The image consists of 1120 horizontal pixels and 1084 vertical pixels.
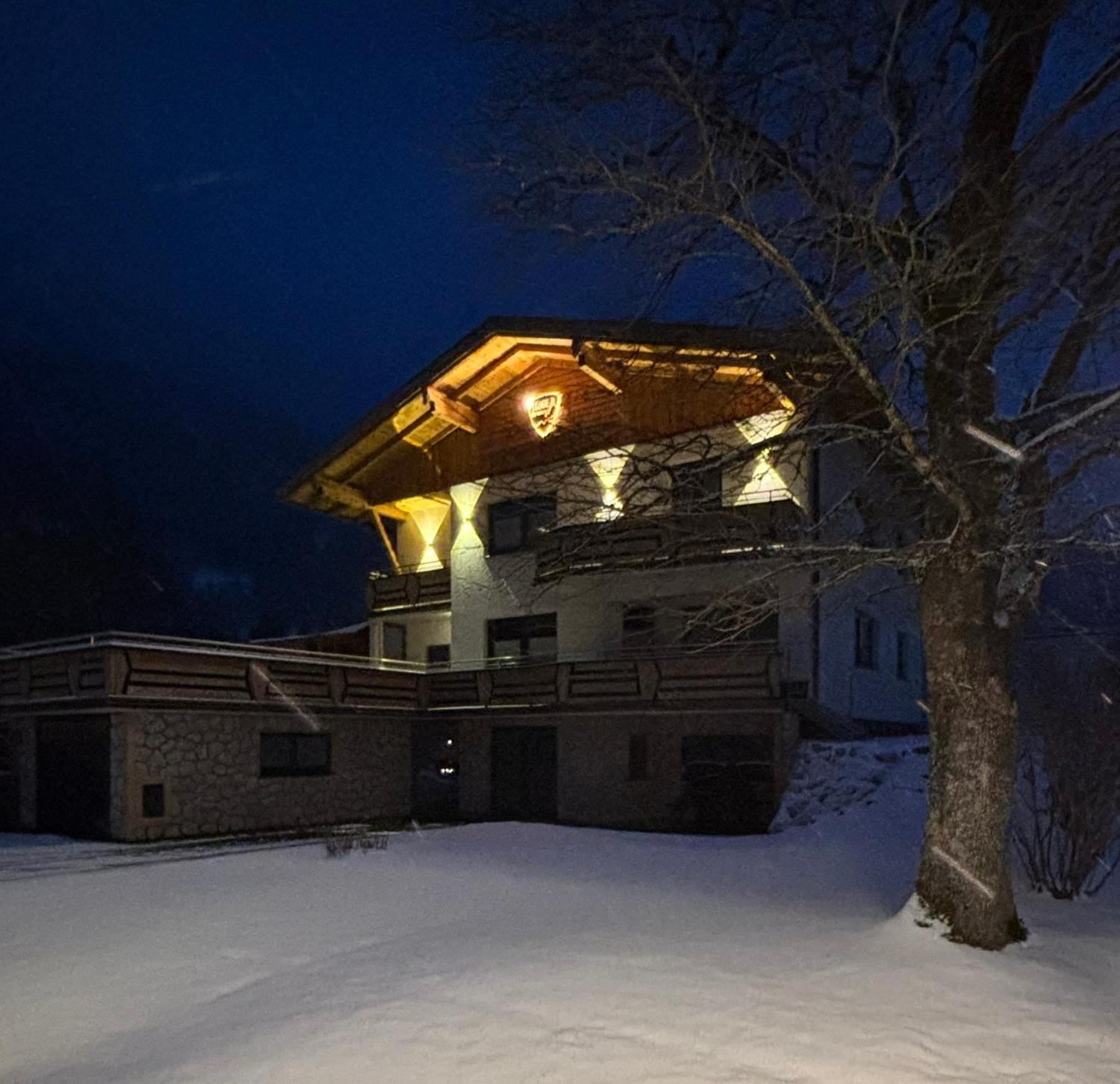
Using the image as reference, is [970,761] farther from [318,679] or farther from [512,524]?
[512,524]

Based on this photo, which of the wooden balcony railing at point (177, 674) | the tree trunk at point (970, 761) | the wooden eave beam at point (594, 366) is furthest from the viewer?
the wooden eave beam at point (594, 366)

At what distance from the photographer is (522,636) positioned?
910 inches

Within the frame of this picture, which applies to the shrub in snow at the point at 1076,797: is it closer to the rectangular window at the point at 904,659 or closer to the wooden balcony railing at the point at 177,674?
the rectangular window at the point at 904,659

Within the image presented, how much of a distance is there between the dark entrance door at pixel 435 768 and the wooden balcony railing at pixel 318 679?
104cm

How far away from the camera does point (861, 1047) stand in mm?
5402

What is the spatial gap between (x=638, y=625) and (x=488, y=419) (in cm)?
671

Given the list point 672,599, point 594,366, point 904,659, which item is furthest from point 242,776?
point 904,659

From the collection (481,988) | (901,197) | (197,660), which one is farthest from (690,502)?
(197,660)

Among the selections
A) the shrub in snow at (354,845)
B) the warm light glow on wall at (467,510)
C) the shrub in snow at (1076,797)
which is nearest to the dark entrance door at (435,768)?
the warm light glow on wall at (467,510)

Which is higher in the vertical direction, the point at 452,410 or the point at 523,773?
the point at 452,410

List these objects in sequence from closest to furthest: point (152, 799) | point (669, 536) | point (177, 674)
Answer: point (669, 536) → point (152, 799) → point (177, 674)

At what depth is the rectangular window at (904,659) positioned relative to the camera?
2473cm

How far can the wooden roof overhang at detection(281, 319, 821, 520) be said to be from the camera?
1945 cm

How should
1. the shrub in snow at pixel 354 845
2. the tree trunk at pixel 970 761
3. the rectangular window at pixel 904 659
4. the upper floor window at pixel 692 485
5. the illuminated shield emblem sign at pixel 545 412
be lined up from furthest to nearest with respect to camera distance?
the rectangular window at pixel 904 659
the illuminated shield emblem sign at pixel 545 412
the shrub in snow at pixel 354 845
the upper floor window at pixel 692 485
the tree trunk at pixel 970 761
